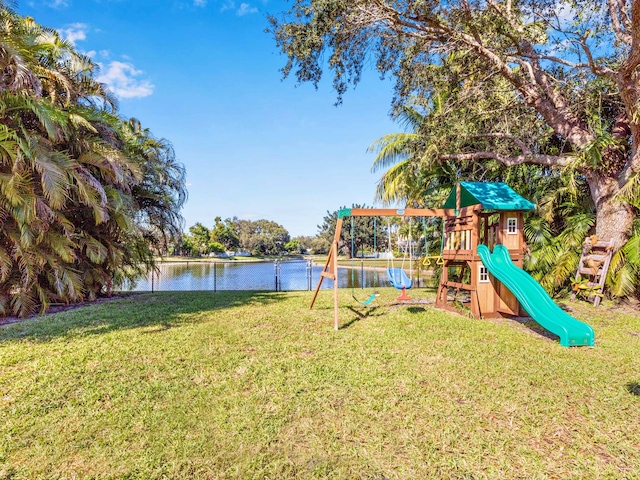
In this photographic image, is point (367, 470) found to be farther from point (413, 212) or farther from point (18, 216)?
point (18, 216)

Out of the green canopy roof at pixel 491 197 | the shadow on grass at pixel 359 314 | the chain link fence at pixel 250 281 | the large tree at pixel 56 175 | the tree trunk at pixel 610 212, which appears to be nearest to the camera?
the large tree at pixel 56 175

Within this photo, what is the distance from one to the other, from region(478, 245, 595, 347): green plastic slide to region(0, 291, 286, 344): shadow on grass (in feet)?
16.3

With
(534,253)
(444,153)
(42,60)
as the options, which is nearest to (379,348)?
(534,253)

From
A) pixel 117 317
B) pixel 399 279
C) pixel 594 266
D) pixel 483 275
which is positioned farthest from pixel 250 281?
pixel 594 266

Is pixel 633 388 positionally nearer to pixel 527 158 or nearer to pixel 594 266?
pixel 594 266

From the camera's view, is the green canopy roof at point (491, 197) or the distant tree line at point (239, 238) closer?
the green canopy roof at point (491, 197)

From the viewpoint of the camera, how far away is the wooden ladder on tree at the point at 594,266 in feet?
23.4

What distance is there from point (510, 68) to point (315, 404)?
26.1ft

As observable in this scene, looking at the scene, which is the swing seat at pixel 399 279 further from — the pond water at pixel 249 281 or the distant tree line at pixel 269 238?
the distant tree line at pixel 269 238

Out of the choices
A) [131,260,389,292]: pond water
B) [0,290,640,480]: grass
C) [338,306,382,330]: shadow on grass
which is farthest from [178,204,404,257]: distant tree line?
[0,290,640,480]: grass

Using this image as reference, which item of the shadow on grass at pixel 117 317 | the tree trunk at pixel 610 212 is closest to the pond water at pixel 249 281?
the shadow on grass at pixel 117 317

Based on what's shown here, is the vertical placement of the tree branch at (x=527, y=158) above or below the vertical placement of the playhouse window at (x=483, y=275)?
above

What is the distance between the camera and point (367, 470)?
2215mm

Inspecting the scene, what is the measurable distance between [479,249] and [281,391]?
15.7 ft
